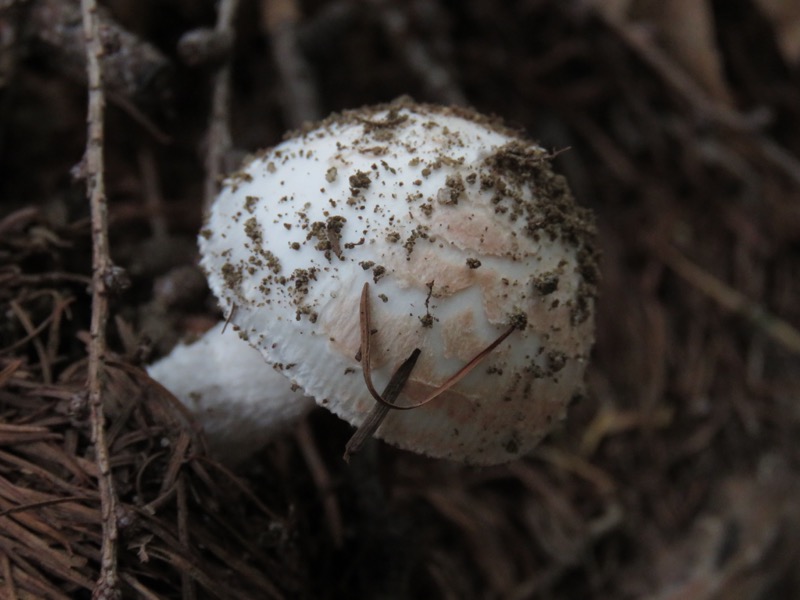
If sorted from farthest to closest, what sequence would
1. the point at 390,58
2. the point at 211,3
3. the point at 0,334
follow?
1. the point at 390,58
2. the point at 211,3
3. the point at 0,334

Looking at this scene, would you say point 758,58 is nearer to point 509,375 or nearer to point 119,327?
point 509,375

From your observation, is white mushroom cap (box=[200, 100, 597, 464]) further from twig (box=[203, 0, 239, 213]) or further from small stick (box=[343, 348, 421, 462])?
twig (box=[203, 0, 239, 213])

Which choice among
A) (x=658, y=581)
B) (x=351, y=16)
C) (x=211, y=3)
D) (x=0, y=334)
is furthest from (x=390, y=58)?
(x=658, y=581)

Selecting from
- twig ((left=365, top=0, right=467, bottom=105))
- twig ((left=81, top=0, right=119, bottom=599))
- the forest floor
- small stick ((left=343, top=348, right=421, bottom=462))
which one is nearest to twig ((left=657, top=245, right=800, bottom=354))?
the forest floor

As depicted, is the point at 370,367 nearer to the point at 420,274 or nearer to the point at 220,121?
the point at 420,274

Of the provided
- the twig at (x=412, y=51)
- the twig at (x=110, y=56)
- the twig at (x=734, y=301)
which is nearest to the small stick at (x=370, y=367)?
the twig at (x=110, y=56)

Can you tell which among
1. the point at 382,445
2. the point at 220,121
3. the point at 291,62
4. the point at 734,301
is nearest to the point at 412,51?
the point at 291,62
